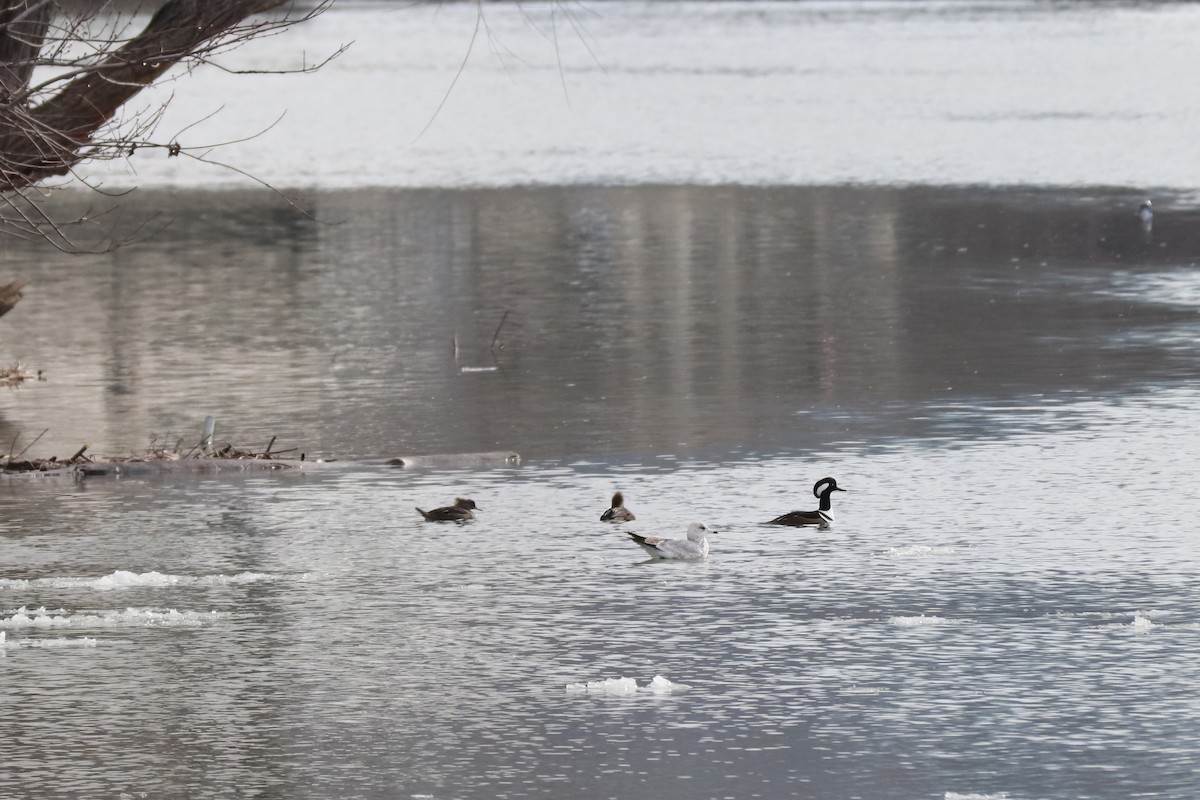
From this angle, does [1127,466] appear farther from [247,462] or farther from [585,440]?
[247,462]

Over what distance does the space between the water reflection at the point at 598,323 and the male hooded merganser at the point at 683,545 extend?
281 centimetres

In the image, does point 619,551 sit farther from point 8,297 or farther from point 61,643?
point 8,297

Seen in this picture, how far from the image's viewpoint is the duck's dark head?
11297 millimetres

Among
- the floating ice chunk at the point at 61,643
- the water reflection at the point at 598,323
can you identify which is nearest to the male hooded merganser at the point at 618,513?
the water reflection at the point at 598,323

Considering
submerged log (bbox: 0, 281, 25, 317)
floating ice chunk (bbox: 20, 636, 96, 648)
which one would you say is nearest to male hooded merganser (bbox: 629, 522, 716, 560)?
floating ice chunk (bbox: 20, 636, 96, 648)

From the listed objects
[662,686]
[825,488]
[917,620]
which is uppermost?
[825,488]

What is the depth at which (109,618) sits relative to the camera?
9438 millimetres

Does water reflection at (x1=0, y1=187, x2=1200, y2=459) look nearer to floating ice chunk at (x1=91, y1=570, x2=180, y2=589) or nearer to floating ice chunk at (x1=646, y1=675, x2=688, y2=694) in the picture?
floating ice chunk at (x1=91, y1=570, x2=180, y2=589)

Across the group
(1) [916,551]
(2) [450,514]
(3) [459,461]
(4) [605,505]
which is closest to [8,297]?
(3) [459,461]

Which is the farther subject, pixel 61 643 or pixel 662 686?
pixel 61 643

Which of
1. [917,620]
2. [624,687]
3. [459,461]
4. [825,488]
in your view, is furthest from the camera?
[459,461]

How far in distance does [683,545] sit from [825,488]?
149cm

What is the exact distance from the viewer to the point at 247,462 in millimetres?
13070

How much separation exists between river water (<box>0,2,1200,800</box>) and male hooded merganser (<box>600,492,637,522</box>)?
0.17m
